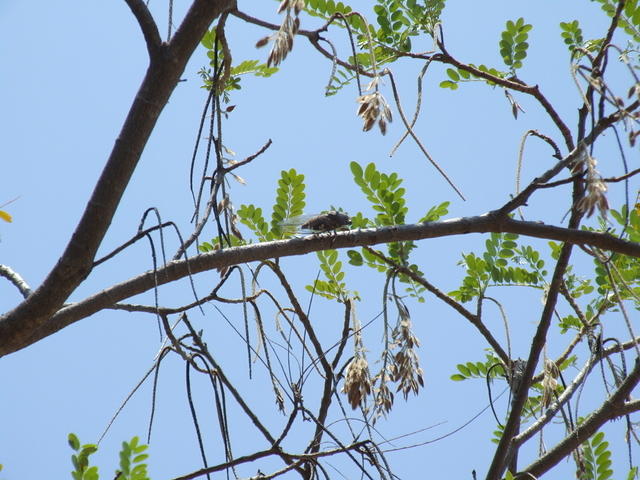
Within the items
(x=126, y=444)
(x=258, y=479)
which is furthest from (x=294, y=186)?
(x=258, y=479)

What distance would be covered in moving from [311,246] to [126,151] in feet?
1.47

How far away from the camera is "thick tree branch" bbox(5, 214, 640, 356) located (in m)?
1.50

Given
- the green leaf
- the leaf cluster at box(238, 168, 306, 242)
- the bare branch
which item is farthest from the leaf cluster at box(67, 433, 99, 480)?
the leaf cluster at box(238, 168, 306, 242)

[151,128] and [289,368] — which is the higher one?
[151,128]

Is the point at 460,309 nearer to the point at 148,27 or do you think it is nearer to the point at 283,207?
the point at 283,207

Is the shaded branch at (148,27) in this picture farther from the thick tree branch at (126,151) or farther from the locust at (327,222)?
the locust at (327,222)

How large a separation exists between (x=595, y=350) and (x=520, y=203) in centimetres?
75

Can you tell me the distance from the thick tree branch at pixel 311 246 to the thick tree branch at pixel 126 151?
0.15m

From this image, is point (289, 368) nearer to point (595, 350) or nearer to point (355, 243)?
point (355, 243)

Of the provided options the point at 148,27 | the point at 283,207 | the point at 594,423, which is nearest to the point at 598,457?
the point at 594,423

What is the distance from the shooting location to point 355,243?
1598 mm

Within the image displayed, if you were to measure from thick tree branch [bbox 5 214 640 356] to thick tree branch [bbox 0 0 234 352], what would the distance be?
0.15 meters

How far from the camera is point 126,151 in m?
1.31

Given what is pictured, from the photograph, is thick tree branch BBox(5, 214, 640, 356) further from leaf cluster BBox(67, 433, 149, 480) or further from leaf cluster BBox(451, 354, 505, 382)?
leaf cluster BBox(451, 354, 505, 382)
